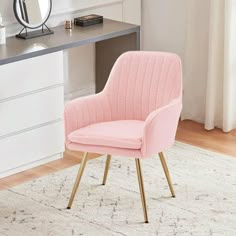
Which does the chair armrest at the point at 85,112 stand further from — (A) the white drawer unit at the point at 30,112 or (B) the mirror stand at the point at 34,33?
(B) the mirror stand at the point at 34,33

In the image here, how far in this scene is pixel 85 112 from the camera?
12.8ft

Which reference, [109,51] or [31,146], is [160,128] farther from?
[109,51]

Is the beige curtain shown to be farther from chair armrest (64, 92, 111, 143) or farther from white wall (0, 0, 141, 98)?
chair armrest (64, 92, 111, 143)

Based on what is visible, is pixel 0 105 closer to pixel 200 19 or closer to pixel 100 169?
pixel 100 169

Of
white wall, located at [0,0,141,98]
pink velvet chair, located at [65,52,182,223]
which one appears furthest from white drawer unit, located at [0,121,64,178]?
white wall, located at [0,0,141,98]

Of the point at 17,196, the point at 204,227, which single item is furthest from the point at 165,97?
the point at 17,196

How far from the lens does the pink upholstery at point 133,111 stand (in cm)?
363

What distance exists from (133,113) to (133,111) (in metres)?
0.01

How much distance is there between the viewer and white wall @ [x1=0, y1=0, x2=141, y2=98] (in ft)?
15.8

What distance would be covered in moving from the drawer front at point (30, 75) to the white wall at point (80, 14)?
1.65 feet

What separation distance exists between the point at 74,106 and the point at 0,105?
51 cm

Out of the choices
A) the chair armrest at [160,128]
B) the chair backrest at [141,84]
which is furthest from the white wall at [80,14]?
the chair armrest at [160,128]

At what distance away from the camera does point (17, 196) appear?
158 inches

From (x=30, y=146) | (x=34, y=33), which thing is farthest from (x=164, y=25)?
(x=30, y=146)
